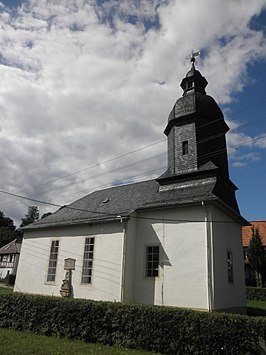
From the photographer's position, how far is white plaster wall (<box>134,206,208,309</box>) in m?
12.5

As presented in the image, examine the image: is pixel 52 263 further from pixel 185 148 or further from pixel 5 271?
pixel 5 271

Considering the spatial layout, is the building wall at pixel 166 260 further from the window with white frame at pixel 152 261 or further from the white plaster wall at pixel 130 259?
the window with white frame at pixel 152 261

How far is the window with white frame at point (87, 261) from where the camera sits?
1564cm

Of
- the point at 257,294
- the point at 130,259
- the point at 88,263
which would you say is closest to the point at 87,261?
the point at 88,263

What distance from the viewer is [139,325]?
8.48 metres

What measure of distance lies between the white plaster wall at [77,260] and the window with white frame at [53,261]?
10.6 inches

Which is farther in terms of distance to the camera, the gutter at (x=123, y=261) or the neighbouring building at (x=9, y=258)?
the neighbouring building at (x=9, y=258)

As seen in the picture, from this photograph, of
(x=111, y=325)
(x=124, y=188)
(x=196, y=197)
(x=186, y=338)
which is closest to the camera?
(x=186, y=338)

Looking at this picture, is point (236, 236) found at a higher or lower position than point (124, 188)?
lower

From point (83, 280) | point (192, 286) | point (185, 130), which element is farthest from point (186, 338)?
point (185, 130)

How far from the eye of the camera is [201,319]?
25.5 feet

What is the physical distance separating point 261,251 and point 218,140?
19182 millimetres

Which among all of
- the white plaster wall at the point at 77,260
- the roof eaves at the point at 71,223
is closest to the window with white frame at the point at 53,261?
the white plaster wall at the point at 77,260

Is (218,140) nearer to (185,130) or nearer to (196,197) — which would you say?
(185,130)
